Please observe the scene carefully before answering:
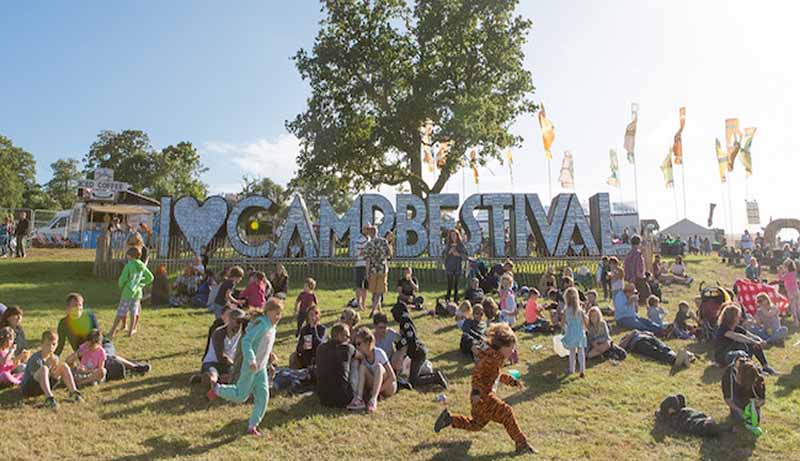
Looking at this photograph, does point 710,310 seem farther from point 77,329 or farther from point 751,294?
point 77,329

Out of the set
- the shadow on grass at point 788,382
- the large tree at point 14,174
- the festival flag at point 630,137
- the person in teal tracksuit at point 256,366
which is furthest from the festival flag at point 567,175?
the large tree at point 14,174

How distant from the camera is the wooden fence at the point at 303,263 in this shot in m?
19.4

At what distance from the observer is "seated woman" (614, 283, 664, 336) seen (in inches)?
464

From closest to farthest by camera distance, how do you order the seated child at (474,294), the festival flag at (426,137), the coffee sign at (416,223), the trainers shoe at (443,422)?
the trainers shoe at (443,422) → the seated child at (474,294) → the coffee sign at (416,223) → the festival flag at (426,137)

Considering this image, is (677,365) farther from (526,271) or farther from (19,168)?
(19,168)

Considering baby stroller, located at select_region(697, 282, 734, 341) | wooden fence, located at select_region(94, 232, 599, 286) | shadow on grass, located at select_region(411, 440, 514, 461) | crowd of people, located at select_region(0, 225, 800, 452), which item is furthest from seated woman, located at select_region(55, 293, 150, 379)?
wooden fence, located at select_region(94, 232, 599, 286)

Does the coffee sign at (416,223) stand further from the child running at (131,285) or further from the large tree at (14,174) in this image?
the large tree at (14,174)

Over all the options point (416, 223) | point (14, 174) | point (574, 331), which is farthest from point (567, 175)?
point (14, 174)

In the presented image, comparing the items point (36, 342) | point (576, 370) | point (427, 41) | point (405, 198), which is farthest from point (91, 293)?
point (427, 41)

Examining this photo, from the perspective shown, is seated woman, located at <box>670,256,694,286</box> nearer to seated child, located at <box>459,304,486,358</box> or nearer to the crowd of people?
the crowd of people

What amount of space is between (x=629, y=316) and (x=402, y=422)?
8.04 meters

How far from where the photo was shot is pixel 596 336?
954cm

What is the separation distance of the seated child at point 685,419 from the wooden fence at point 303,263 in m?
13.5

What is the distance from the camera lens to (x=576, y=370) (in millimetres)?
8734
